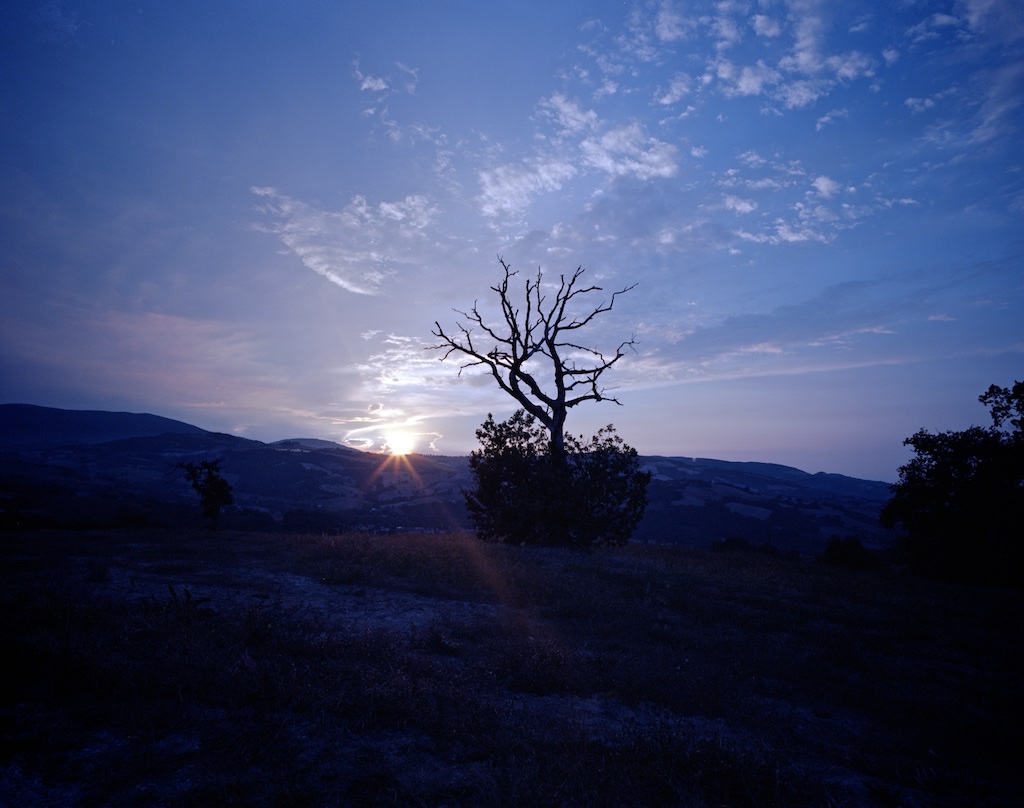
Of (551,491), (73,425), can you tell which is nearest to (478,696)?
(551,491)

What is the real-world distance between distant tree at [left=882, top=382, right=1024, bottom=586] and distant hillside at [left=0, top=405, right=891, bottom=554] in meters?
19.6

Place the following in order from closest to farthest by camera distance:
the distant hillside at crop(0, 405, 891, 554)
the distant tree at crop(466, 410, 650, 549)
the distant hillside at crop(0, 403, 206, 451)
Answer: the distant tree at crop(466, 410, 650, 549) → the distant hillside at crop(0, 405, 891, 554) → the distant hillside at crop(0, 403, 206, 451)

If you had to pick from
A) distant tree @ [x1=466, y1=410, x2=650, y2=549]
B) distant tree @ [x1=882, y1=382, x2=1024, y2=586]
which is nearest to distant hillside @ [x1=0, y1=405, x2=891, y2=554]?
distant tree @ [x1=466, y1=410, x2=650, y2=549]

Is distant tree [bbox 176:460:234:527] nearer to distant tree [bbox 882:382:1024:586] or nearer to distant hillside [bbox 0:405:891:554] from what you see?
distant hillside [bbox 0:405:891:554]

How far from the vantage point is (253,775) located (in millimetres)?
3746

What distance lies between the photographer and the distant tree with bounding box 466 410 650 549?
1998cm

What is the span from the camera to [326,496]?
70.1 metres

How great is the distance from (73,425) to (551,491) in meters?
183

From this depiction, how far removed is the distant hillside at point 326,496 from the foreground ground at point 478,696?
2436cm

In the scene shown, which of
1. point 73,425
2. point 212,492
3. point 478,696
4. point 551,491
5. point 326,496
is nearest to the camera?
point 478,696

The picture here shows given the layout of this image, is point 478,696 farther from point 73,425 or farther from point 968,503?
point 73,425

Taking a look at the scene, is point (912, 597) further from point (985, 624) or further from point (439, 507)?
point (439, 507)

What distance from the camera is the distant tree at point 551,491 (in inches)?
787

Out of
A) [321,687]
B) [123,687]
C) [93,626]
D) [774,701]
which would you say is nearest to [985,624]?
[774,701]
